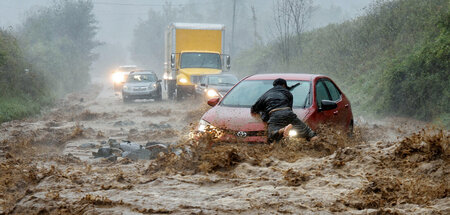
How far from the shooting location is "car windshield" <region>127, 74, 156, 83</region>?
27969 millimetres

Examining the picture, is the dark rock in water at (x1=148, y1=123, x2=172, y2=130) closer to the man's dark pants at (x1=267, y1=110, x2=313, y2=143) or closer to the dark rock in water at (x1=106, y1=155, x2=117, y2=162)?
the dark rock in water at (x1=106, y1=155, x2=117, y2=162)

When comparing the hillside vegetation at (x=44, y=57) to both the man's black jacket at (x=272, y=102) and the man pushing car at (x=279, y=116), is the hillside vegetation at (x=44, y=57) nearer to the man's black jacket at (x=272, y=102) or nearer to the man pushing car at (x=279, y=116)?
the man's black jacket at (x=272, y=102)

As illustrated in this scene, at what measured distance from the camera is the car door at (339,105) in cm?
892

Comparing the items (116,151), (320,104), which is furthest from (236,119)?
(116,151)

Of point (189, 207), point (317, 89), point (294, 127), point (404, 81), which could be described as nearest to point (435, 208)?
point (189, 207)

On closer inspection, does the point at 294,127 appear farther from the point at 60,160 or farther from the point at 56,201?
the point at 60,160

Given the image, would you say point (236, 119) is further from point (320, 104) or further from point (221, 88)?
point (221, 88)

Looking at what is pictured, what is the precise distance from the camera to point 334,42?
1319 inches

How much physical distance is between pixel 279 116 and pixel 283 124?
121 mm

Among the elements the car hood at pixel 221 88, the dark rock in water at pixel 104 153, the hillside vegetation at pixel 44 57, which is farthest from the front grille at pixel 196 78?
the dark rock in water at pixel 104 153

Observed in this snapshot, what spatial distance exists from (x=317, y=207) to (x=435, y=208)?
0.99 meters

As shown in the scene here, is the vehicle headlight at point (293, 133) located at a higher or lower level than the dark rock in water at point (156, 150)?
higher

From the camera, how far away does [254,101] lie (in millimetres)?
8523

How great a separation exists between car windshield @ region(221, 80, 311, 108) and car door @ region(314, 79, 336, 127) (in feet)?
0.60
